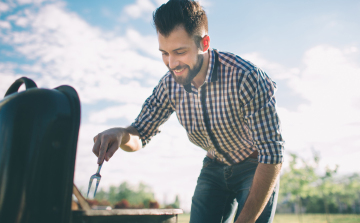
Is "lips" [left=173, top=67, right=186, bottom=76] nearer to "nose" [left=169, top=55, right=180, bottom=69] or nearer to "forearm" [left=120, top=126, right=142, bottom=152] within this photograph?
"nose" [left=169, top=55, right=180, bottom=69]

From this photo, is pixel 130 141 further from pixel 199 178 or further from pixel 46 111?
pixel 46 111

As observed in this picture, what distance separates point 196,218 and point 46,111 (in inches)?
70.4

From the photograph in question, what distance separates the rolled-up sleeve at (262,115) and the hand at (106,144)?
3.35ft

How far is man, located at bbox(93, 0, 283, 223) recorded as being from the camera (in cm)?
199

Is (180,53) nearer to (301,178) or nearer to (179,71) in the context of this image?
(179,71)

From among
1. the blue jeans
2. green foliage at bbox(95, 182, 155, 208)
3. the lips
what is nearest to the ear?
the lips

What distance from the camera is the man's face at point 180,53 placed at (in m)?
2.14

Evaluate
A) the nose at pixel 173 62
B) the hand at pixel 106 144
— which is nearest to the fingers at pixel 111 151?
the hand at pixel 106 144

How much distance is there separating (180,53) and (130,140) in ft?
2.67

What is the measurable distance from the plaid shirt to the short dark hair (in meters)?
0.30

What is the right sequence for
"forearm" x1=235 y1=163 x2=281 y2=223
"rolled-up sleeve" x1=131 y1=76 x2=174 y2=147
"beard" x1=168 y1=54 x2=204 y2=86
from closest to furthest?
"forearm" x1=235 y1=163 x2=281 y2=223 < "beard" x1=168 y1=54 x2=204 y2=86 < "rolled-up sleeve" x1=131 y1=76 x2=174 y2=147

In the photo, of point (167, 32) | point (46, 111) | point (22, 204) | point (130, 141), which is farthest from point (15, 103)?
point (167, 32)

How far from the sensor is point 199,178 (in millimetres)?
2666

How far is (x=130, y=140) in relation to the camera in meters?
2.17
